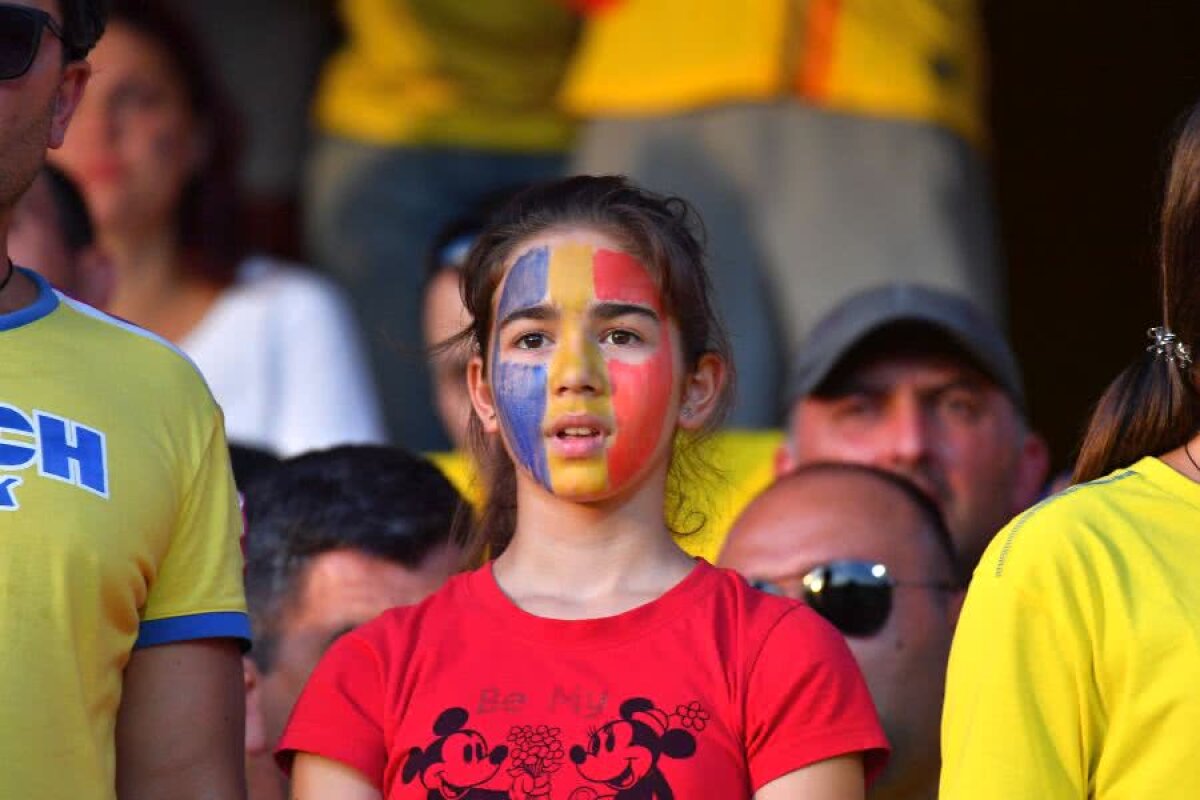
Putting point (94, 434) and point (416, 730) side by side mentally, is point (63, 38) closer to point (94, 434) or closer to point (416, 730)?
point (94, 434)

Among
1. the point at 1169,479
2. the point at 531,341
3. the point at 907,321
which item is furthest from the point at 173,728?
the point at 907,321

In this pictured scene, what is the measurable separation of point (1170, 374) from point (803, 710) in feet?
1.79

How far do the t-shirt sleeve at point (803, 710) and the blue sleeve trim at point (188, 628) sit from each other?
0.58 metres

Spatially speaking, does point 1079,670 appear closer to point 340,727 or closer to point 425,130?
point 340,727

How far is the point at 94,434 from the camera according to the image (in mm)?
2484

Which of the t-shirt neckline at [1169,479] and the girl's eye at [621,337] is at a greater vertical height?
the girl's eye at [621,337]

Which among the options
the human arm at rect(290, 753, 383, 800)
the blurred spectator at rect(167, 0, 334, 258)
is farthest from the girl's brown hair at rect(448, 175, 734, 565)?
the blurred spectator at rect(167, 0, 334, 258)

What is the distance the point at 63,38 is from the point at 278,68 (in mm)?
4340

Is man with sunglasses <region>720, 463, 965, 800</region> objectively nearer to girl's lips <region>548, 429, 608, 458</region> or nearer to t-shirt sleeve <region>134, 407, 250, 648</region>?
girl's lips <region>548, 429, 608, 458</region>

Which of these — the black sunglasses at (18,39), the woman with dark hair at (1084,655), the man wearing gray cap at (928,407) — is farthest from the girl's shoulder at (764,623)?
the man wearing gray cap at (928,407)

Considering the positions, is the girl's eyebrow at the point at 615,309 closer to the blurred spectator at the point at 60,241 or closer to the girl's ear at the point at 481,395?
the girl's ear at the point at 481,395

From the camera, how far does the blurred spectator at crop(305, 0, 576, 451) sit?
616cm

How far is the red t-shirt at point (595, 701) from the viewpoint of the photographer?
252 centimetres

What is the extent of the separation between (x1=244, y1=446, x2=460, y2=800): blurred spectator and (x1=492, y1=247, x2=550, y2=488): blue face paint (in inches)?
24.8
